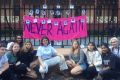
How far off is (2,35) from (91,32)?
294 cm

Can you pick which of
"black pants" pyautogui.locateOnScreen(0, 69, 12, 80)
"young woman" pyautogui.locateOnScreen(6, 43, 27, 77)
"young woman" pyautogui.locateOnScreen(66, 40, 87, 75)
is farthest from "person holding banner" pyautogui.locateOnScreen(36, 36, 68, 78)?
"black pants" pyautogui.locateOnScreen(0, 69, 12, 80)

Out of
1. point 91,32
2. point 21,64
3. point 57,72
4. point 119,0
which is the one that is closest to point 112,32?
point 91,32

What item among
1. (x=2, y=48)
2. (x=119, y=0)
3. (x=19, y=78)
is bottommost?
(x=19, y=78)

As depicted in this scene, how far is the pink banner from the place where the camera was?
14.5m

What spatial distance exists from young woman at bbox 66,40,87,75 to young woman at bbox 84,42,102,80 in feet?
0.50

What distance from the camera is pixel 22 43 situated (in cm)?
1377

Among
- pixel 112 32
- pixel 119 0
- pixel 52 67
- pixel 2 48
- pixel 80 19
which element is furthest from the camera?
pixel 119 0

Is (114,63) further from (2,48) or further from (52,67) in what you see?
(2,48)

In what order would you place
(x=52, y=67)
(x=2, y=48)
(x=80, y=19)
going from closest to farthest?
(x=2, y=48), (x=52, y=67), (x=80, y=19)

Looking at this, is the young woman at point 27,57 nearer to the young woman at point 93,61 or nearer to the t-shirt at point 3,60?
the t-shirt at point 3,60

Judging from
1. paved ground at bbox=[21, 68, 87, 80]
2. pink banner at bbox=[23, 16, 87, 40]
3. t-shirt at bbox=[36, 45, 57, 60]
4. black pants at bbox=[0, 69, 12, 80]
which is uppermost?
pink banner at bbox=[23, 16, 87, 40]

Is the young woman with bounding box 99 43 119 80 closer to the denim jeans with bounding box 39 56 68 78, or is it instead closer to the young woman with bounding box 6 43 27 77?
the denim jeans with bounding box 39 56 68 78

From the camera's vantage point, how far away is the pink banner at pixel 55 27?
14.5 m

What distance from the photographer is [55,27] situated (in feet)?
47.8
